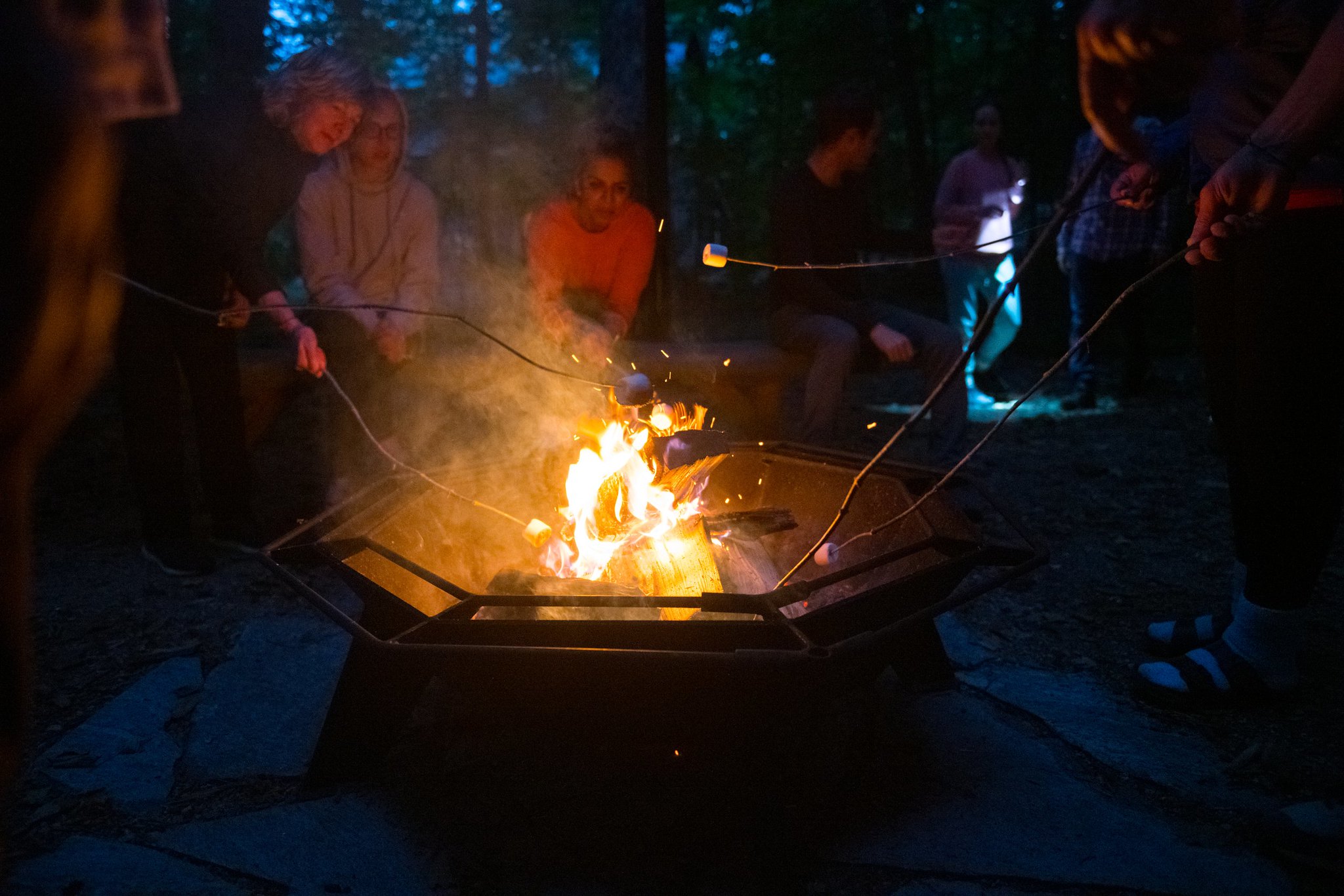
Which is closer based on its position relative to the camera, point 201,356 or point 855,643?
point 855,643

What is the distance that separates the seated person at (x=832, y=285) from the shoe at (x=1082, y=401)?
2.44 meters

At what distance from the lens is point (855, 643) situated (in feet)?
5.04

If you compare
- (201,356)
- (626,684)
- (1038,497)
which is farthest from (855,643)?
(1038,497)

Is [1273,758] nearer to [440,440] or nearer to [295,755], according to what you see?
[295,755]

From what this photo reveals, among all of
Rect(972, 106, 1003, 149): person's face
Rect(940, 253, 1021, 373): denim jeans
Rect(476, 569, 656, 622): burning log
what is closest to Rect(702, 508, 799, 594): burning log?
Rect(476, 569, 656, 622): burning log

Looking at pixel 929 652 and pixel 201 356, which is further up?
pixel 201 356

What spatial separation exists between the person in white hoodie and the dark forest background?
338 centimetres

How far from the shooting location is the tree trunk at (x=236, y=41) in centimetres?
641

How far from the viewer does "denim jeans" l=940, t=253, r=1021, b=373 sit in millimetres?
Result: 6332

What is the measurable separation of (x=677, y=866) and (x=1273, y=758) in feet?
4.94

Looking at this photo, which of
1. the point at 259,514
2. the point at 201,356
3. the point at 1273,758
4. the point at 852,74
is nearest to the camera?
the point at 1273,758

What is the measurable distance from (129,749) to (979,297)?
20.1 ft

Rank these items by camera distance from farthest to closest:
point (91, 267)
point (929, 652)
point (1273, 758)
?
point (929, 652) → point (1273, 758) → point (91, 267)

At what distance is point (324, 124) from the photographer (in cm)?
340
